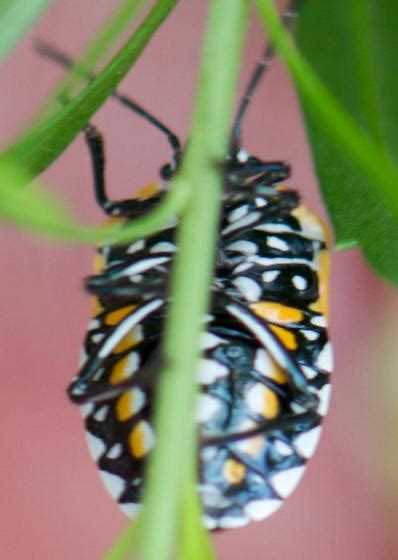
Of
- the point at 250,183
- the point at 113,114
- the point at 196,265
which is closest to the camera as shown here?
the point at 196,265

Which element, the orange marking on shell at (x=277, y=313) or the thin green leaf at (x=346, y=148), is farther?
the orange marking on shell at (x=277, y=313)

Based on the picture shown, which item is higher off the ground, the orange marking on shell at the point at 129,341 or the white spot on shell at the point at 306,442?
the orange marking on shell at the point at 129,341

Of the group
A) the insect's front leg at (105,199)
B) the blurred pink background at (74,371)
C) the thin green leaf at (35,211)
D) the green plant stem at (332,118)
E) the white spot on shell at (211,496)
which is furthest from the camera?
the blurred pink background at (74,371)

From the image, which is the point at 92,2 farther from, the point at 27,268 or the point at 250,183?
the point at 250,183

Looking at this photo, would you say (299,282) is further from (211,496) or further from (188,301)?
(188,301)

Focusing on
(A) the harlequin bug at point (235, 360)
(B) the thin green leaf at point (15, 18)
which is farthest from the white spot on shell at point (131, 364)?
(B) the thin green leaf at point (15, 18)

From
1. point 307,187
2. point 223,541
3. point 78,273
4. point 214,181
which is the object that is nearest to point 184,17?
point 307,187

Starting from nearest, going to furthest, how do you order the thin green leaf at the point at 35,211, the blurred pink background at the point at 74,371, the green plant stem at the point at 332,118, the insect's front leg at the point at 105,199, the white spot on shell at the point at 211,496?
the thin green leaf at the point at 35,211
the green plant stem at the point at 332,118
the white spot on shell at the point at 211,496
the insect's front leg at the point at 105,199
the blurred pink background at the point at 74,371

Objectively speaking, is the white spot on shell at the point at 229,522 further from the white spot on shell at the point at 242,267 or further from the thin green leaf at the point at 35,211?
the thin green leaf at the point at 35,211
